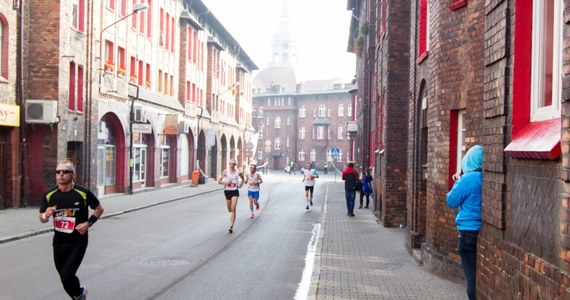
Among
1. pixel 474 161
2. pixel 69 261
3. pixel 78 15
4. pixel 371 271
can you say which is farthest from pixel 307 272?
pixel 78 15

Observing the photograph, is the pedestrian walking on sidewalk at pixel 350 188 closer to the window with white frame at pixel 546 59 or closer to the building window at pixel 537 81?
the building window at pixel 537 81

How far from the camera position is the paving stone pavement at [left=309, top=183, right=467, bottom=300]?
8.25 m

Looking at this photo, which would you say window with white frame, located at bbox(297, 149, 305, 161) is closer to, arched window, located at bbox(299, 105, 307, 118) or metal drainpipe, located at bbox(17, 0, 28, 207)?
arched window, located at bbox(299, 105, 307, 118)

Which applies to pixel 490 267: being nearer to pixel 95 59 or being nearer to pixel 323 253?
pixel 323 253

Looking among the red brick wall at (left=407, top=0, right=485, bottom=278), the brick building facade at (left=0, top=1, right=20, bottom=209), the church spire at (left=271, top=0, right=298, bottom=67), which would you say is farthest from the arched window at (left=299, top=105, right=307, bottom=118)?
the red brick wall at (left=407, top=0, right=485, bottom=278)

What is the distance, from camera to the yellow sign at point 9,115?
64.9ft

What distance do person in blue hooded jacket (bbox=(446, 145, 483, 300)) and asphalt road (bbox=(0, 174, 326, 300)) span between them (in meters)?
2.68

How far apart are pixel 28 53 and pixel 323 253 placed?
1485 cm

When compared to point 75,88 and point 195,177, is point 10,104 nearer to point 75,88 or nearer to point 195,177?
point 75,88

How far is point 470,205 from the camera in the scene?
6.27 meters

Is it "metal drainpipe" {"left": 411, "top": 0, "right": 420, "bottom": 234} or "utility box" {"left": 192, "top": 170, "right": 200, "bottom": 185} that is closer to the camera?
"metal drainpipe" {"left": 411, "top": 0, "right": 420, "bottom": 234}

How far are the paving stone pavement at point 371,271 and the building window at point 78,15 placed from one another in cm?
1421

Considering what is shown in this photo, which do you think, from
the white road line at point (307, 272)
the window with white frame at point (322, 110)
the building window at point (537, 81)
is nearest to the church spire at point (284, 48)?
the window with white frame at point (322, 110)

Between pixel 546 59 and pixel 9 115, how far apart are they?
18792 mm
